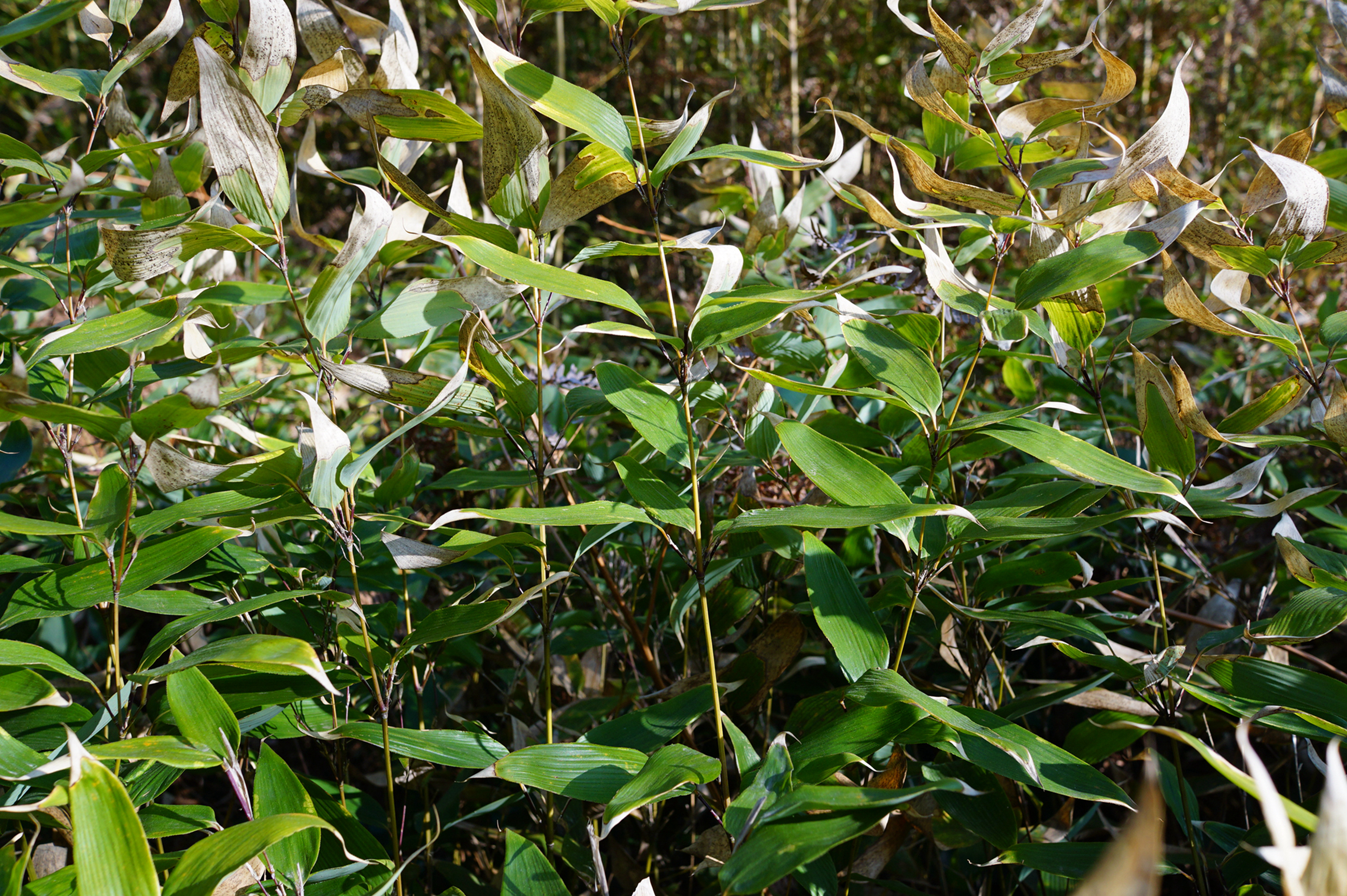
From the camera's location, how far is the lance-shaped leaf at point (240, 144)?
1.53 feet

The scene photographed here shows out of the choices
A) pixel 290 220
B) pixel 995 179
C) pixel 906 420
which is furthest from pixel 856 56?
Answer: pixel 290 220

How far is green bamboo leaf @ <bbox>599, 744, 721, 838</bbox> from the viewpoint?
1.37 ft

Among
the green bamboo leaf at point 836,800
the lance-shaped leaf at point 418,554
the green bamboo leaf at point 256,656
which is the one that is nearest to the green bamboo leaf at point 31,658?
the green bamboo leaf at point 256,656

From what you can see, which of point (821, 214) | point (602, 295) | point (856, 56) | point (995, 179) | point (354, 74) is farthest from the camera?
point (856, 56)

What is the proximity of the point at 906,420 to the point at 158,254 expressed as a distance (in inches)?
22.0

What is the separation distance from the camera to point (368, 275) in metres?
0.73

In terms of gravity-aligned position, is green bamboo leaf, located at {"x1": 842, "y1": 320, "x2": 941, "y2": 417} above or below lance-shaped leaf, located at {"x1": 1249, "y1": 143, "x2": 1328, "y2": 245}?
below

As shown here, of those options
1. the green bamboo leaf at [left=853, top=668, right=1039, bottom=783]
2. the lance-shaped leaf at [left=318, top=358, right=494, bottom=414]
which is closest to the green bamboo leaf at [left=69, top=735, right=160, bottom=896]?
the lance-shaped leaf at [left=318, top=358, right=494, bottom=414]

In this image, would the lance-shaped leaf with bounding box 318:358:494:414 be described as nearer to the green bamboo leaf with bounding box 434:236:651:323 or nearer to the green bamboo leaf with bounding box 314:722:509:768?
the green bamboo leaf with bounding box 434:236:651:323

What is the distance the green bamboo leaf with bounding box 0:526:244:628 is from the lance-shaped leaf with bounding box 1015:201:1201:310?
521 millimetres

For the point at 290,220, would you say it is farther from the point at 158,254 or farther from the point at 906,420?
the point at 906,420

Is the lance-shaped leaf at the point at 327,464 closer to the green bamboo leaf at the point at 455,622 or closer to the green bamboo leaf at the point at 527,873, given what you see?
the green bamboo leaf at the point at 455,622

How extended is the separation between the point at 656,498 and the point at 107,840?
1.06ft

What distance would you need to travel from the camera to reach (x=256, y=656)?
43 centimetres
